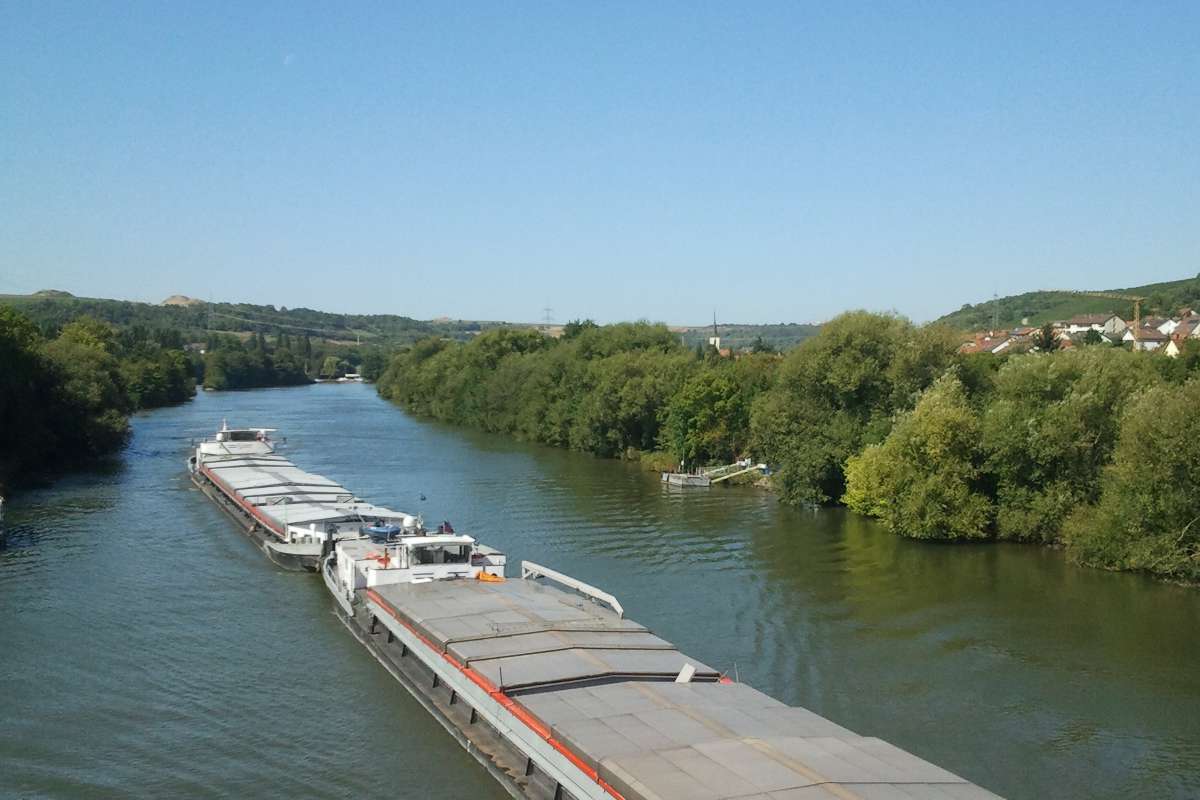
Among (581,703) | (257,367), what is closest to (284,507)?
(581,703)

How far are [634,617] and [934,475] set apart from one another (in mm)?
16197

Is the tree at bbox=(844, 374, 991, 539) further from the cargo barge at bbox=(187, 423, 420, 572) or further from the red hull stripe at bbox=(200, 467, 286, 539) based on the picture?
the red hull stripe at bbox=(200, 467, 286, 539)

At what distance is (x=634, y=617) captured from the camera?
26812mm

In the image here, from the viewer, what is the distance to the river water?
18016 millimetres

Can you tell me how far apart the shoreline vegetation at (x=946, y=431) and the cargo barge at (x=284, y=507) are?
60.7ft

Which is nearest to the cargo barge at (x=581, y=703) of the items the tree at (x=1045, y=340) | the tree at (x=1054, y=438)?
the tree at (x=1054, y=438)

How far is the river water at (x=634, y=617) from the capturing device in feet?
59.1

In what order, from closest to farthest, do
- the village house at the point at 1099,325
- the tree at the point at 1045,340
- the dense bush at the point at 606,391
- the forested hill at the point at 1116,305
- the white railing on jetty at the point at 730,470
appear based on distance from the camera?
the white railing on jetty at the point at 730,470
the dense bush at the point at 606,391
the tree at the point at 1045,340
the village house at the point at 1099,325
the forested hill at the point at 1116,305

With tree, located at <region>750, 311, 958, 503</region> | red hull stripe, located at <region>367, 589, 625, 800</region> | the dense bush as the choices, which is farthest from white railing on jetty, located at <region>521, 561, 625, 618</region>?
the dense bush

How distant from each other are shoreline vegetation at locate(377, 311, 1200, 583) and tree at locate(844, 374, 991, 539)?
5cm

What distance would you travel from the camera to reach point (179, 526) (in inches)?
1566

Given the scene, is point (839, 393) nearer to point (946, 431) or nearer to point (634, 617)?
point (946, 431)

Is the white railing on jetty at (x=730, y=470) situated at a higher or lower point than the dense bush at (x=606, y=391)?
lower

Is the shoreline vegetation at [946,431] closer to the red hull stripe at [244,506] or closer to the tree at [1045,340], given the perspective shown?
the tree at [1045,340]
